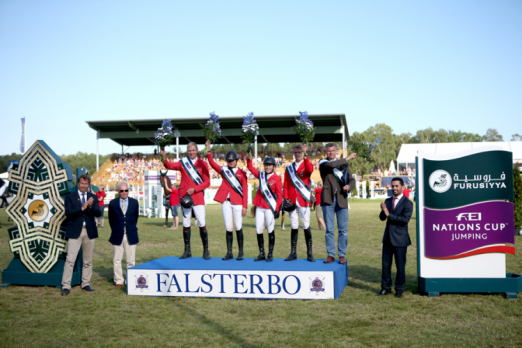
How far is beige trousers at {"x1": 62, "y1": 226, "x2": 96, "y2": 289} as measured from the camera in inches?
302

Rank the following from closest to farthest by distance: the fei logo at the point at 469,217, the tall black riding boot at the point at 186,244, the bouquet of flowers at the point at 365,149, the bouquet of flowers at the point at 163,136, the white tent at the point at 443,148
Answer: the fei logo at the point at 469,217
the tall black riding boot at the point at 186,244
the bouquet of flowers at the point at 163,136
the bouquet of flowers at the point at 365,149
the white tent at the point at 443,148

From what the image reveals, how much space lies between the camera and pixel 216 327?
5.61 metres

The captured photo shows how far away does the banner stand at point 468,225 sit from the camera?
7023mm

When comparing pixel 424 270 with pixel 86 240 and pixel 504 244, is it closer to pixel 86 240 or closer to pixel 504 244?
pixel 504 244

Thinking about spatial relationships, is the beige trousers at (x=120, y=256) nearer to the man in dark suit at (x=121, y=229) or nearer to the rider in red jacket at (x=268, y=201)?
the man in dark suit at (x=121, y=229)

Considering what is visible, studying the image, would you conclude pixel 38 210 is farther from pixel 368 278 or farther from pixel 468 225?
pixel 468 225

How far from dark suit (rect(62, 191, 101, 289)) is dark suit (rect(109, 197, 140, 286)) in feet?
1.05

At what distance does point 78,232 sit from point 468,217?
654 centimetres

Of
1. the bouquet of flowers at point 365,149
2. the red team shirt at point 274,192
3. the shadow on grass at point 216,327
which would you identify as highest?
the bouquet of flowers at point 365,149

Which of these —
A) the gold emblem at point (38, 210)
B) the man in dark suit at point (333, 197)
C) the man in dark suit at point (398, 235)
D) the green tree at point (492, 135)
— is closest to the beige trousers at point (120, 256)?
the gold emblem at point (38, 210)

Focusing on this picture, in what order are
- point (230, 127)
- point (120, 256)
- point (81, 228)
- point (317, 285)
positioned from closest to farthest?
point (317, 285) → point (81, 228) → point (120, 256) → point (230, 127)

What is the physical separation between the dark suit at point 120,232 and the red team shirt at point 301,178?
8.99 ft

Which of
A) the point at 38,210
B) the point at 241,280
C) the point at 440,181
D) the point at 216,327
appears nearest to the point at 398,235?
the point at 440,181

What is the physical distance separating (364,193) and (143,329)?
41.5 metres
